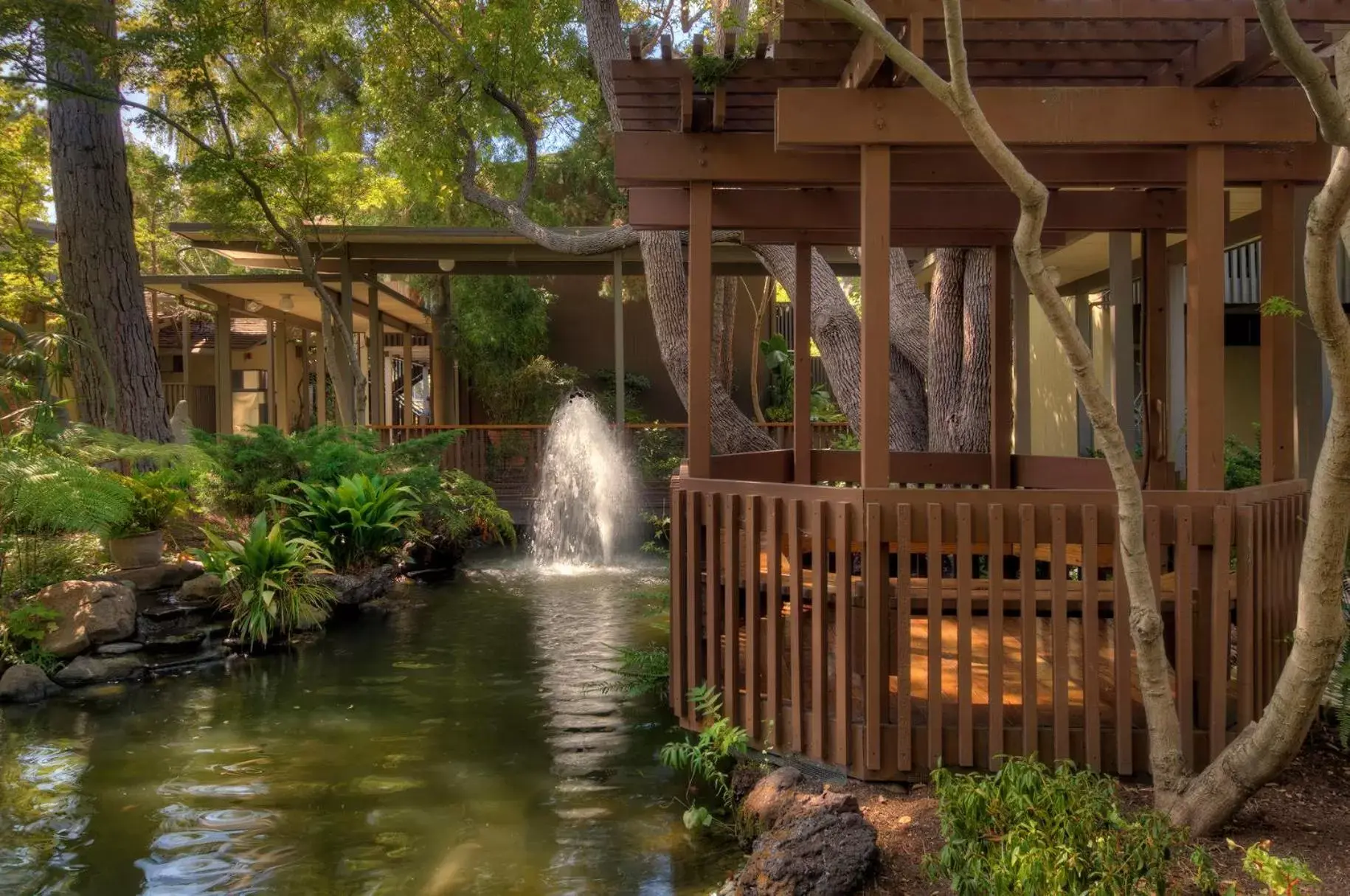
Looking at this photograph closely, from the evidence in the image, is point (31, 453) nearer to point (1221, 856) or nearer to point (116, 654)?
point (116, 654)

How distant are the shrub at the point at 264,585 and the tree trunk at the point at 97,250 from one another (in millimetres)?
3109

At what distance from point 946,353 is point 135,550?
653 centimetres

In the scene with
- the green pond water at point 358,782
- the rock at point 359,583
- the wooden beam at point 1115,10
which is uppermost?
the wooden beam at point 1115,10

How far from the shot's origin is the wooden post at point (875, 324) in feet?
14.4

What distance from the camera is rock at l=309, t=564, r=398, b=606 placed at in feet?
30.8

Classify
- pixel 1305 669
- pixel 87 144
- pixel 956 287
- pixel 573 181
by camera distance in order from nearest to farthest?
1. pixel 1305 669
2. pixel 956 287
3. pixel 87 144
4. pixel 573 181

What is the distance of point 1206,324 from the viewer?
14.3 feet

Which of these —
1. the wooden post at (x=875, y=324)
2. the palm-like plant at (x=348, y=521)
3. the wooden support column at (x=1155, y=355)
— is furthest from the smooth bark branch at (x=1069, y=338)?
the palm-like plant at (x=348, y=521)

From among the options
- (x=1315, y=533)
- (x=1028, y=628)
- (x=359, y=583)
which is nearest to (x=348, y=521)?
(x=359, y=583)

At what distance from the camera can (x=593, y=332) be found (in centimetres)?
1970

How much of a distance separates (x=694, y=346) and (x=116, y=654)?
191 inches

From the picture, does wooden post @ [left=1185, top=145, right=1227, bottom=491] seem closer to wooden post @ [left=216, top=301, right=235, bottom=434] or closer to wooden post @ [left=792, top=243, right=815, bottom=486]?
wooden post @ [left=792, top=243, right=815, bottom=486]

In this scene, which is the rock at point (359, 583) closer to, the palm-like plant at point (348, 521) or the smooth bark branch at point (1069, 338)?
the palm-like plant at point (348, 521)

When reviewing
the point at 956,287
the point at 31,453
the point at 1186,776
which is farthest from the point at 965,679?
the point at 31,453
